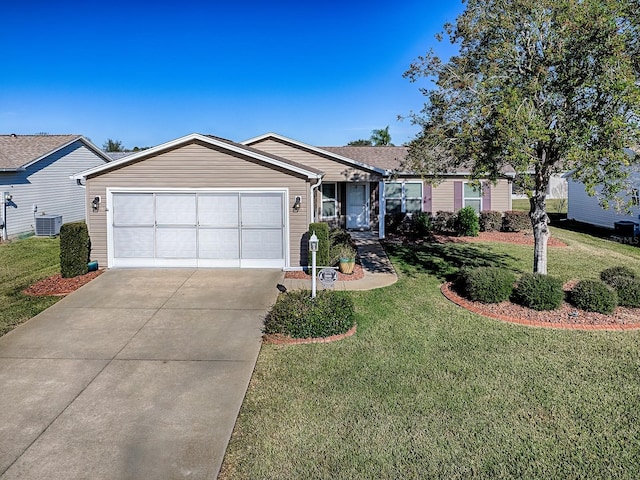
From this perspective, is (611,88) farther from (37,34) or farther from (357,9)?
(37,34)

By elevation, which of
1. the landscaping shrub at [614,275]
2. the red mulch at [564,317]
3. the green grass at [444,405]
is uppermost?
the landscaping shrub at [614,275]

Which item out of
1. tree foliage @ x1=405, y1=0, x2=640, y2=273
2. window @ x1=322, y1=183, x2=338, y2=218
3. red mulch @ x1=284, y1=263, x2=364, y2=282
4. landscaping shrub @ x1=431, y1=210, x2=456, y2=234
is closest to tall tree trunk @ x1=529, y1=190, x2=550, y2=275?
tree foliage @ x1=405, y1=0, x2=640, y2=273

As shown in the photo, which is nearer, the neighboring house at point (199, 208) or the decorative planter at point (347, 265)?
the decorative planter at point (347, 265)

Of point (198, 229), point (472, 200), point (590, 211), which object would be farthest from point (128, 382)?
point (590, 211)

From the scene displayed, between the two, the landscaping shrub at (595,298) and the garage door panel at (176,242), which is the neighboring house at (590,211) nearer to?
the landscaping shrub at (595,298)

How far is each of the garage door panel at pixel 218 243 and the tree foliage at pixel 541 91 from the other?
590 centimetres

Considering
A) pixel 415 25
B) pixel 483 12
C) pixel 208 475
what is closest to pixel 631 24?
pixel 483 12

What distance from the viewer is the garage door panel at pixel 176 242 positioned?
12352 millimetres

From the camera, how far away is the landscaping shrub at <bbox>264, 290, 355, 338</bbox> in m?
7.38

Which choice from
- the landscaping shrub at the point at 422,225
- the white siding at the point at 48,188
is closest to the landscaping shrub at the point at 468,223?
the landscaping shrub at the point at 422,225

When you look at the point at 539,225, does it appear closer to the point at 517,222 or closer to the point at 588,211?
the point at 517,222

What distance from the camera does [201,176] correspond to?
1213cm

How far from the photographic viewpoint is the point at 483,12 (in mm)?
9180

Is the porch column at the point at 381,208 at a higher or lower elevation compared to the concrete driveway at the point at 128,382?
higher
